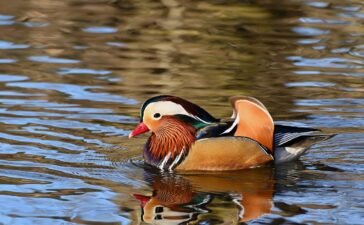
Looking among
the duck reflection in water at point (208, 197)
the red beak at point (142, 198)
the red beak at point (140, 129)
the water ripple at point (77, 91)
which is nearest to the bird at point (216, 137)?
the red beak at point (140, 129)

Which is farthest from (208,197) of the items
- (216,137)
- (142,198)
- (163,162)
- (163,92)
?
(163,92)

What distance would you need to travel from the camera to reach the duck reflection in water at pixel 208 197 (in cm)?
874

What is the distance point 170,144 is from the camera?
1030 cm

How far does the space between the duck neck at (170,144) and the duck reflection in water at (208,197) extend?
0.17 meters

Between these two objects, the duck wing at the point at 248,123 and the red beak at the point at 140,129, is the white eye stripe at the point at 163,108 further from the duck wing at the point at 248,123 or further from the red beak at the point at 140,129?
the duck wing at the point at 248,123

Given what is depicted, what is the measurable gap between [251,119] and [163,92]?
296 cm

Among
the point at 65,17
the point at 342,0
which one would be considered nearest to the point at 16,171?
the point at 65,17

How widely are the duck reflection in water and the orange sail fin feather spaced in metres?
0.31

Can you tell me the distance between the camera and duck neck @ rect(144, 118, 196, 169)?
10.2m

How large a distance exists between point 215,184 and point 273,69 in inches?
184

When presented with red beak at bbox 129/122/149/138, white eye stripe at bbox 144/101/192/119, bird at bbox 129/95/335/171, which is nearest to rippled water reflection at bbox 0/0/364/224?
bird at bbox 129/95/335/171

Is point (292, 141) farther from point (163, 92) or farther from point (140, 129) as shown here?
point (163, 92)

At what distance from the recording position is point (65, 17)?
1764 cm

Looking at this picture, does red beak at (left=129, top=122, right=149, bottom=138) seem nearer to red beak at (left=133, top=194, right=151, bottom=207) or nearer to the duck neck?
the duck neck
